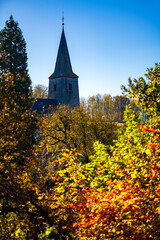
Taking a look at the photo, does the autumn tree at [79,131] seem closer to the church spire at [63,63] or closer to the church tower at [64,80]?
the church tower at [64,80]

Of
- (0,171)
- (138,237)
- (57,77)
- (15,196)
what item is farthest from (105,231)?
(57,77)

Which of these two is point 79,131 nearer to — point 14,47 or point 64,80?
point 14,47

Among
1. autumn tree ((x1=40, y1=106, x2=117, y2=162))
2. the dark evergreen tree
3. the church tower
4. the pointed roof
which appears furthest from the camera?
the pointed roof

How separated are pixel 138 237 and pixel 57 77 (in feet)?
136

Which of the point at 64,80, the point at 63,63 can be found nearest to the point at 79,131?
the point at 64,80

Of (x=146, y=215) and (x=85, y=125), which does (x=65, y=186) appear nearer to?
(x=146, y=215)

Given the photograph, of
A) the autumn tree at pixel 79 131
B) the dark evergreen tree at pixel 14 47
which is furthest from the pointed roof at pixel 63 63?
the autumn tree at pixel 79 131

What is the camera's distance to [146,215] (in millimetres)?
5668

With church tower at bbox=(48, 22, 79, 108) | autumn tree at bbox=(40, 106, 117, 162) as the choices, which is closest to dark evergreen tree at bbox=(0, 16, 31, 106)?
autumn tree at bbox=(40, 106, 117, 162)

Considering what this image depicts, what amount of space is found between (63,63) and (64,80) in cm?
315

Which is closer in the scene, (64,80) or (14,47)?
(14,47)

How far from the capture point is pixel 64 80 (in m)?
45.3

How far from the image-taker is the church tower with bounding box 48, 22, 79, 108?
45156 millimetres

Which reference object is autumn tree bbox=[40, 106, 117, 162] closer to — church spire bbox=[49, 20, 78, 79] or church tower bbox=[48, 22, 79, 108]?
church tower bbox=[48, 22, 79, 108]
